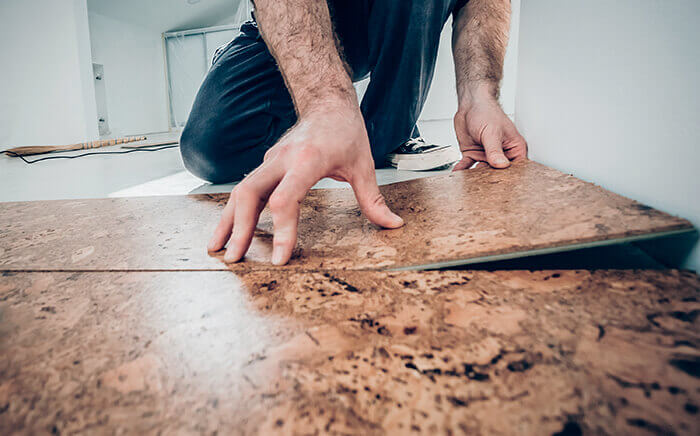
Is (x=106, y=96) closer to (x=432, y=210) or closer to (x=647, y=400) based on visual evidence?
(x=432, y=210)

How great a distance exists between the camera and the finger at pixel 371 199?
756 millimetres

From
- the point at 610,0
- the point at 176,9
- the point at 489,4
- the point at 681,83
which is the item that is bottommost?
the point at 681,83

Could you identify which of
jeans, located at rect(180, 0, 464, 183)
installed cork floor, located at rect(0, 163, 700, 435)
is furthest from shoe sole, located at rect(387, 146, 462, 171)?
installed cork floor, located at rect(0, 163, 700, 435)

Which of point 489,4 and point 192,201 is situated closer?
point 192,201

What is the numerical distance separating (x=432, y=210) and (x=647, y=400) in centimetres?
59

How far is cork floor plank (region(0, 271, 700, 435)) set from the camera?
34cm

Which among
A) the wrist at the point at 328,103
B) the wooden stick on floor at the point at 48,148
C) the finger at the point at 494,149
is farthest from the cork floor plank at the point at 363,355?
the wooden stick on floor at the point at 48,148

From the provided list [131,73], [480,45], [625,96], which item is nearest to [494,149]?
[625,96]

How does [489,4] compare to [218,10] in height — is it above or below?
below

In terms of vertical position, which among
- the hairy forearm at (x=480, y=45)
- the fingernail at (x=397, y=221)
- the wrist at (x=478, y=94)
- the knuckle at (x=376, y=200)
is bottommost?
the fingernail at (x=397, y=221)

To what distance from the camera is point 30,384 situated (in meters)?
0.40

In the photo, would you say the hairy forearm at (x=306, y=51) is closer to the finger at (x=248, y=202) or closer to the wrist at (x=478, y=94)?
the finger at (x=248, y=202)

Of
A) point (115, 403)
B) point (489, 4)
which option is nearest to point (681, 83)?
point (115, 403)

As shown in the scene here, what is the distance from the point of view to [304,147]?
70 cm
